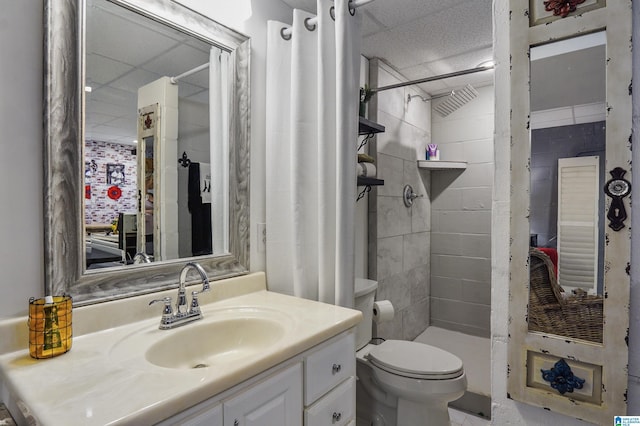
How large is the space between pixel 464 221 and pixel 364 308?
178 cm

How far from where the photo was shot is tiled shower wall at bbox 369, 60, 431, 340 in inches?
96.1

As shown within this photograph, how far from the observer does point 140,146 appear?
3.99ft

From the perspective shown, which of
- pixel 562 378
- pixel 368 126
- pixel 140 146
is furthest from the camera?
pixel 368 126

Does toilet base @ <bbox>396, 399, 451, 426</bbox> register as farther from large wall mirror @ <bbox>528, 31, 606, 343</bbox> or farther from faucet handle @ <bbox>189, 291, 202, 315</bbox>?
faucet handle @ <bbox>189, 291, 202, 315</bbox>

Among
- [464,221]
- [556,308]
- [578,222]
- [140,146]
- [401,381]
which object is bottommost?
Result: [401,381]

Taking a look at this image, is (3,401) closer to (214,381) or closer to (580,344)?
(214,381)

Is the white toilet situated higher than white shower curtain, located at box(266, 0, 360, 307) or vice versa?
white shower curtain, located at box(266, 0, 360, 307)

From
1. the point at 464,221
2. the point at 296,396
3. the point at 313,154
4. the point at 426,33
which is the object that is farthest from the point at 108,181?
the point at 464,221

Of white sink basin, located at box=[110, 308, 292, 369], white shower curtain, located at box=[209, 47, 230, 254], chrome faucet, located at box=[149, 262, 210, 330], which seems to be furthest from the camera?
white shower curtain, located at box=[209, 47, 230, 254]

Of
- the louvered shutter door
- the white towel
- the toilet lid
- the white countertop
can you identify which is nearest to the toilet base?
the toilet lid

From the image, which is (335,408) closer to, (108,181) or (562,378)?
(562,378)

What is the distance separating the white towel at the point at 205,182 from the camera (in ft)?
4.65

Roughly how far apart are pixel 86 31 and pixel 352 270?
1249mm

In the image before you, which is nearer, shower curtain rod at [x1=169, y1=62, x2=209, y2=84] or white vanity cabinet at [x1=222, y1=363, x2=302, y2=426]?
white vanity cabinet at [x1=222, y1=363, x2=302, y2=426]
